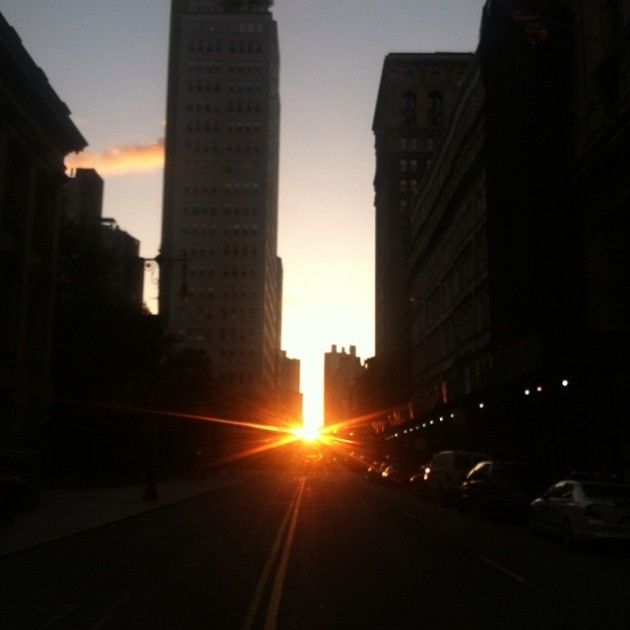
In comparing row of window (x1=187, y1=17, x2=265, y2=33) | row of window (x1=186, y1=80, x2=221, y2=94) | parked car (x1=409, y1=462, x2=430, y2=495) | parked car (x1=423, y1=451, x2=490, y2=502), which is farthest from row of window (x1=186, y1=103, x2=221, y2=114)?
parked car (x1=423, y1=451, x2=490, y2=502)

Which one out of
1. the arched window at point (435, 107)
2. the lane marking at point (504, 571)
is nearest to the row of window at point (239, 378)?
the arched window at point (435, 107)

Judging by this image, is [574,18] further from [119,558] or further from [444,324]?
[444,324]

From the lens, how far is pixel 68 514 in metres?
26.7

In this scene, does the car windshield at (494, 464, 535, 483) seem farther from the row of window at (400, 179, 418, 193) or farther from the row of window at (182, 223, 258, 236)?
the row of window at (182, 223, 258, 236)

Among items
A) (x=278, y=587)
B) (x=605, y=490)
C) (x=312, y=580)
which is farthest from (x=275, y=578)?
(x=605, y=490)

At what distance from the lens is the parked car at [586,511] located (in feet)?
58.0

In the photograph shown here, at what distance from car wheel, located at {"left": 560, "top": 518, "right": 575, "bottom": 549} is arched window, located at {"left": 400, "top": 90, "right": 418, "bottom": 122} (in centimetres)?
12681

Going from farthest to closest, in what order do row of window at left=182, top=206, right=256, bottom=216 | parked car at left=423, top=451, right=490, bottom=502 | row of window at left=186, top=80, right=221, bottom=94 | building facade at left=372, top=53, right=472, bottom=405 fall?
row of window at left=186, top=80, right=221, bottom=94 < row of window at left=182, top=206, right=256, bottom=216 < building facade at left=372, top=53, right=472, bottom=405 < parked car at left=423, top=451, right=490, bottom=502

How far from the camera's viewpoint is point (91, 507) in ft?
99.5

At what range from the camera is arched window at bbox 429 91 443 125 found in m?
140

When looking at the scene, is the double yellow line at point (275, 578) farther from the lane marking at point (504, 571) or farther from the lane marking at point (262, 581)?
the lane marking at point (504, 571)

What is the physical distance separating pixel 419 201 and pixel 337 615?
8300 cm

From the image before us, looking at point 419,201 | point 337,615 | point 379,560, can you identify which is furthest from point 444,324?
point 337,615

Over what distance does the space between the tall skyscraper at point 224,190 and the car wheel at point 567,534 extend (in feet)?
475
